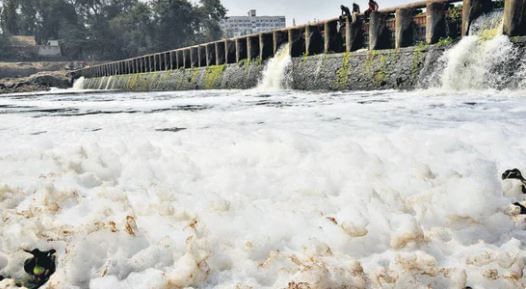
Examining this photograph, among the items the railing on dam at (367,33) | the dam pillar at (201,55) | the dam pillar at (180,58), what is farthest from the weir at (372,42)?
the dam pillar at (180,58)

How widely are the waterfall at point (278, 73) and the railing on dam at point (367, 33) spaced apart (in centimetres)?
34

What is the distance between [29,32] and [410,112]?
10906 centimetres

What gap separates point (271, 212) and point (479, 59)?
7.86 m

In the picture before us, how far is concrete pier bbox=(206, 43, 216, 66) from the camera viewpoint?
2070 centimetres

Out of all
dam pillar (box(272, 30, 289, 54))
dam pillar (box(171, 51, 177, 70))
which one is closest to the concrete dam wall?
dam pillar (box(272, 30, 289, 54))

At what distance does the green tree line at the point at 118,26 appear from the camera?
85.8 m

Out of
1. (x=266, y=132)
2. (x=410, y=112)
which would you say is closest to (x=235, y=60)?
(x=410, y=112)

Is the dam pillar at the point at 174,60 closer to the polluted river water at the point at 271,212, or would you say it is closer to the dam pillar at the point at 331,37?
the dam pillar at the point at 331,37

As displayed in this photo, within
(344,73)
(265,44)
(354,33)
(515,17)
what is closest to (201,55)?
(265,44)

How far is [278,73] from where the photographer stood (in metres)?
14.3

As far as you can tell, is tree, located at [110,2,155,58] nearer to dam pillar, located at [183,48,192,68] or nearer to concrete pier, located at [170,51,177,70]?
concrete pier, located at [170,51,177,70]

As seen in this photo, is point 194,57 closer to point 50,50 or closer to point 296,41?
point 296,41

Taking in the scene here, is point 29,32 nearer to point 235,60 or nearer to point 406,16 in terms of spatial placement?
point 235,60

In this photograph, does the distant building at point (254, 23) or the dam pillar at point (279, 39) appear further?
the distant building at point (254, 23)
